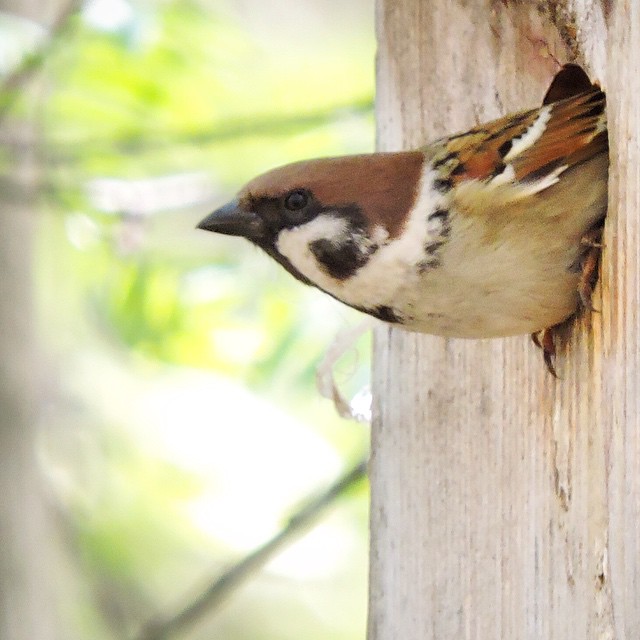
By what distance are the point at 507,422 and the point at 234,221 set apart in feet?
1.29

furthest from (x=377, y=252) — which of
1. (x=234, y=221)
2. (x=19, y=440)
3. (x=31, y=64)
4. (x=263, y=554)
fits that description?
(x=19, y=440)

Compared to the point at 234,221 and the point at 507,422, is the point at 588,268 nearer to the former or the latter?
the point at 507,422

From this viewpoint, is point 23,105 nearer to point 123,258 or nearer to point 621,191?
point 123,258

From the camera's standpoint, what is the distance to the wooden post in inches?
42.3

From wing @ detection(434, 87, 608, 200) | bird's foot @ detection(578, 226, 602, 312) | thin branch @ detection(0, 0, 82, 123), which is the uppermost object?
thin branch @ detection(0, 0, 82, 123)

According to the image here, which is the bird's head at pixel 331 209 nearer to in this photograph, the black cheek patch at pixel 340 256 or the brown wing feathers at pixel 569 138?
the black cheek patch at pixel 340 256

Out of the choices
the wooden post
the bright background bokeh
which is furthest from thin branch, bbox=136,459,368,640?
the wooden post

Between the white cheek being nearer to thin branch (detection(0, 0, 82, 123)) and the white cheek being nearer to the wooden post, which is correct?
the wooden post

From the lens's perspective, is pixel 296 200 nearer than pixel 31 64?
Yes

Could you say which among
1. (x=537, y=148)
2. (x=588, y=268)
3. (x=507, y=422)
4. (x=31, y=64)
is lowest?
(x=507, y=422)

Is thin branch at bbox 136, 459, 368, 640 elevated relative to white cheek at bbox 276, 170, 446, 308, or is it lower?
lower

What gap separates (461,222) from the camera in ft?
3.96

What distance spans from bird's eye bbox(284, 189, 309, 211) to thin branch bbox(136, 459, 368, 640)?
55 centimetres

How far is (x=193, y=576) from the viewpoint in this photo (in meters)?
3.26
